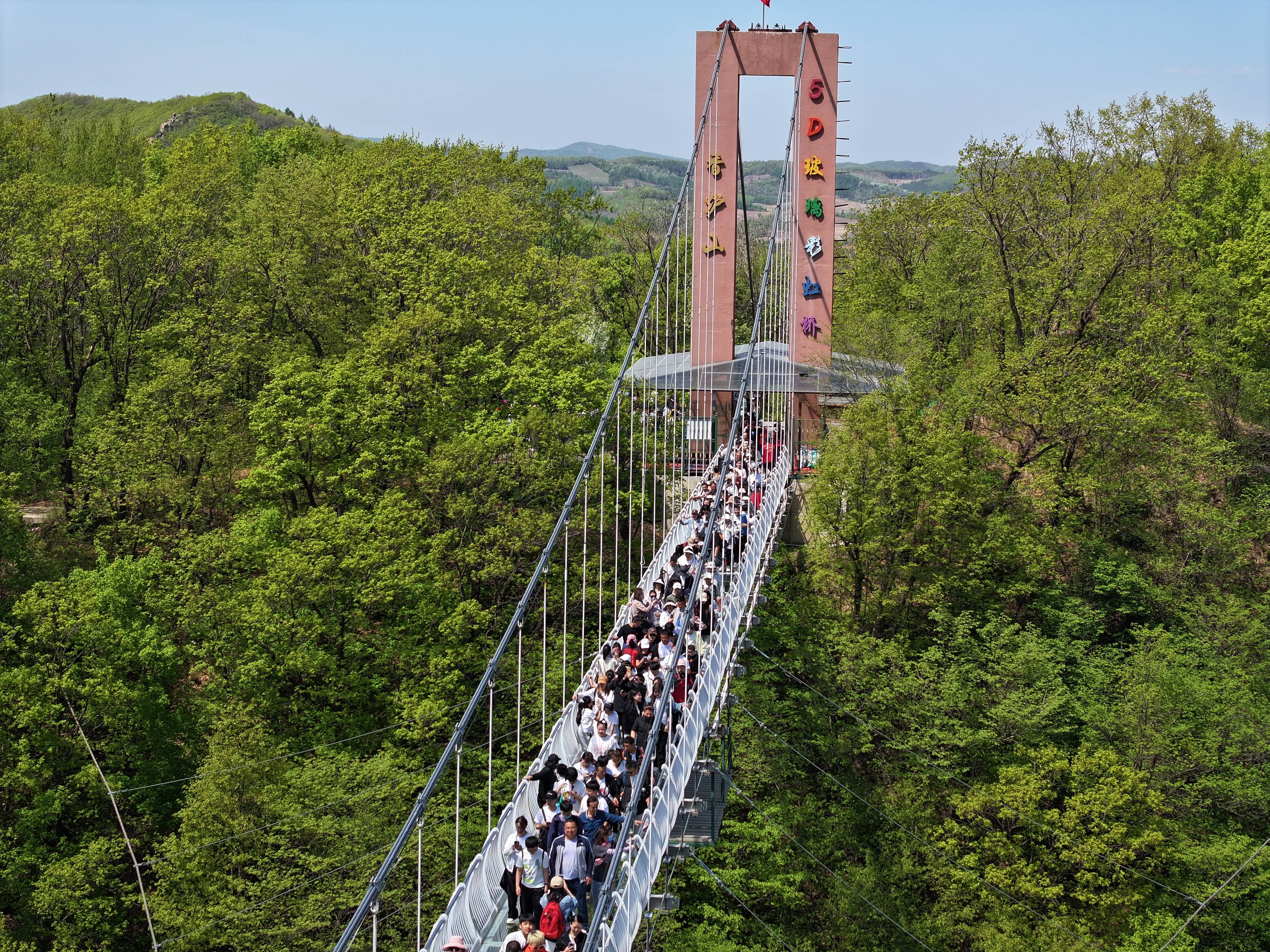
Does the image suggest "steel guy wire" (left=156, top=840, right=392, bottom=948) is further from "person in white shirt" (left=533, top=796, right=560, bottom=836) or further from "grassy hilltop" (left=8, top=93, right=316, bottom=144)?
→ "grassy hilltop" (left=8, top=93, right=316, bottom=144)

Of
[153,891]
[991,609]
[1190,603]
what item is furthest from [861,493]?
[153,891]

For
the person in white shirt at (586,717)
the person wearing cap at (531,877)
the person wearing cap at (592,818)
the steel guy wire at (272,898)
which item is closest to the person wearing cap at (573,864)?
the person wearing cap at (531,877)

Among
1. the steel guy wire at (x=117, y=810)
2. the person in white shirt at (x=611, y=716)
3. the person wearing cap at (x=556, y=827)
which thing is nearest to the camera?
the person wearing cap at (x=556, y=827)

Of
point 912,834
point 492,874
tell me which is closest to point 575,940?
point 492,874

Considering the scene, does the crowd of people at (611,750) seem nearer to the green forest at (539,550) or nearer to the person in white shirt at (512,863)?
the person in white shirt at (512,863)

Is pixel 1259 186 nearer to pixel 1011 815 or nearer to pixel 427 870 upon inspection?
pixel 1011 815

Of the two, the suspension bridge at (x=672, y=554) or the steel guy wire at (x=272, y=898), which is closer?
the suspension bridge at (x=672, y=554)

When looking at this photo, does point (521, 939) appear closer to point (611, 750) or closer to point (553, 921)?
point (553, 921)

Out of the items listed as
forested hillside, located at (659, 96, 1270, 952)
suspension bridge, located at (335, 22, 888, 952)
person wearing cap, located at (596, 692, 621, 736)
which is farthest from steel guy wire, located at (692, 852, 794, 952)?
person wearing cap, located at (596, 692, 621, 736)

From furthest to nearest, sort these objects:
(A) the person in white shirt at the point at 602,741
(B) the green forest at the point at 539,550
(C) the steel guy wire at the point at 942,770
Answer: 1. (C) the steel guy wire at the point at 942,770
2. (B) the green forest at the point at 539,550
3. (A) the person in white shirt at the point at 602,741
